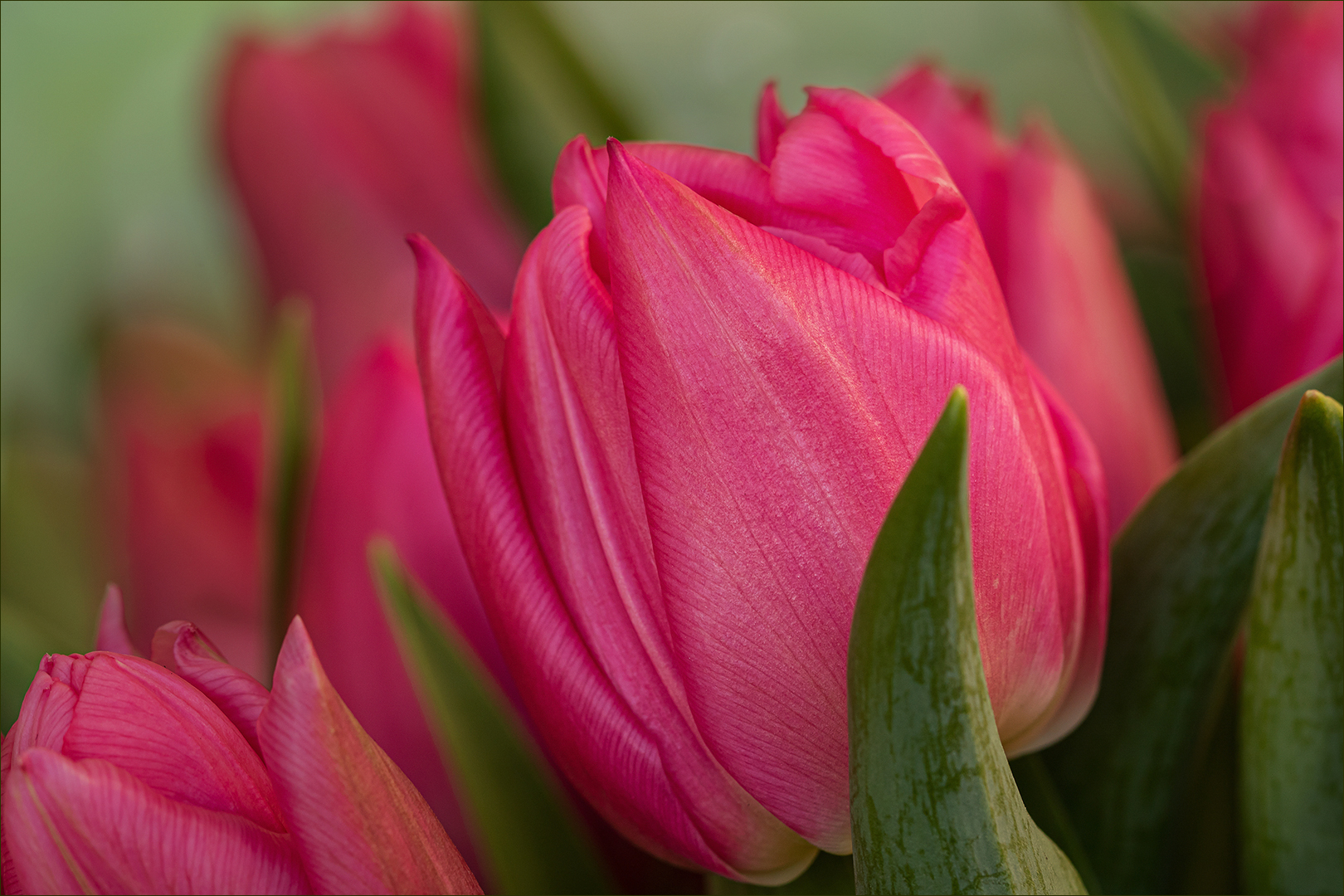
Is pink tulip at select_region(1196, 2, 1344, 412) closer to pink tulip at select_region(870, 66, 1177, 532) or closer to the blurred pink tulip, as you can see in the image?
pink tulip at select_region(870, 66, 1177, 532)

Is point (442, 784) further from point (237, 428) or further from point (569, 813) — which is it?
point (237, 428)

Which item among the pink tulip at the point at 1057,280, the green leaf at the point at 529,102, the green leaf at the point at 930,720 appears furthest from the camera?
the green leaf at the point at 529,102

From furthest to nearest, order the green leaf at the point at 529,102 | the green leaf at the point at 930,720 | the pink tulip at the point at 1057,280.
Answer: the green leaf at the point at 529,102, the pink tulip at the point at 1057,280, the green leaf at the point at 930,720

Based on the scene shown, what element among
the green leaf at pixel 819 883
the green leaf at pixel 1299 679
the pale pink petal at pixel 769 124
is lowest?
the green leaf at pixel 819 883

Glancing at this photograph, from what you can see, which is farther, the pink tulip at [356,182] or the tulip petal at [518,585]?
the pink tulip at [356,182]

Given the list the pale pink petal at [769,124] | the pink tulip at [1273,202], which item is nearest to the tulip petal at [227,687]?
the pale pink petal at [769,124]

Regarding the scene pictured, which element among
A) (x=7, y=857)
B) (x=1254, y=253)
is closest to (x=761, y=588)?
(x=7, y=857)

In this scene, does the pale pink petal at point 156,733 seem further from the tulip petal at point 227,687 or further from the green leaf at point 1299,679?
the green leaf at point 1299,679
